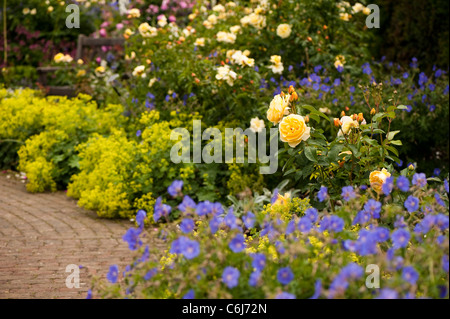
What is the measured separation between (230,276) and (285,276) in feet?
0.60

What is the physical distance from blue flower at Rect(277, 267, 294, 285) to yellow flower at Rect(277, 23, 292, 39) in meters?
4.06

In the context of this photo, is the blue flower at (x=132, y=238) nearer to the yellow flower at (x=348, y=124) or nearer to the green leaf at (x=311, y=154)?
the green leaf at (x=311, y=154)

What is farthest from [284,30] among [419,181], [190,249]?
[190,249]

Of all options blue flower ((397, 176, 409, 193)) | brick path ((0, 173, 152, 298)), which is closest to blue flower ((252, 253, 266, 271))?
blue flower ((397, 176, 409, 193))

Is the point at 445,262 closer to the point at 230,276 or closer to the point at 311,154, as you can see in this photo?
the point at 230,276

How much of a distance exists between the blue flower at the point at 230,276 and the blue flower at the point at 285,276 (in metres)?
0.14

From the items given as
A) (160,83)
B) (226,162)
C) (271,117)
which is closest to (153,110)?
(160,83)

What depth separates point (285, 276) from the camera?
6.15 feet

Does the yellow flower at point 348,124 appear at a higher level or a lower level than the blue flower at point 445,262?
higher

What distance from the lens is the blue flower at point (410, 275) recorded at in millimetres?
1765

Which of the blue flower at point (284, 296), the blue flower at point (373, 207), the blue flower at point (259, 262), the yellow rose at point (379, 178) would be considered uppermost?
the yellow rose at point (379, 178)

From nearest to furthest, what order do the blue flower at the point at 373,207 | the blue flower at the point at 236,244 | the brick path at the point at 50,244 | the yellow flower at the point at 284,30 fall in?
the blue flower at the point at 236,244, the blue flower at the point at 373,207, the brick path at the point at 50,244, the yellow flower at the point at 284,30

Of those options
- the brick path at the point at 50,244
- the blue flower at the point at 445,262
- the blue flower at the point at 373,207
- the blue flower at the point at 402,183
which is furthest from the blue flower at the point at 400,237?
the brick path at the point at 50,244

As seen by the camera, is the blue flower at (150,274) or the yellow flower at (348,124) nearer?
the blue flower at (150,274)
